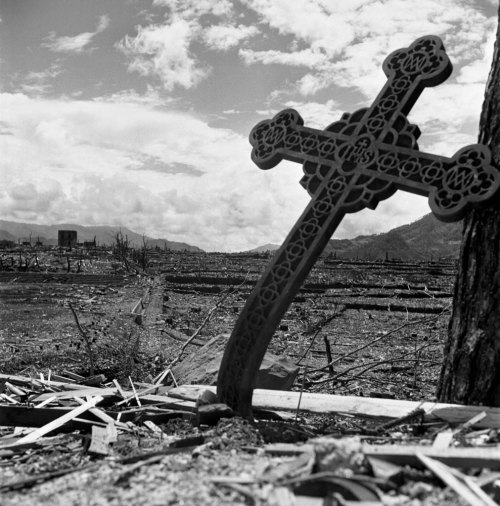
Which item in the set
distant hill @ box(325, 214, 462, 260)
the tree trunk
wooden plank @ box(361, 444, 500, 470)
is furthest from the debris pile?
distant hill @ box(325, 214, 462, 260)

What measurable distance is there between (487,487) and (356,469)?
55 centimetres

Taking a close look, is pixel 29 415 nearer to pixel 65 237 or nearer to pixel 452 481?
pixel 452 481

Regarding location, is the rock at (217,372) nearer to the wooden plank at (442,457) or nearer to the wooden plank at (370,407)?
the wooden plank at (370,407)

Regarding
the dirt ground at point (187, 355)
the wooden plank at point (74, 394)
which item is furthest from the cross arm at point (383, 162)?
the wooden plank at point (74, 394)

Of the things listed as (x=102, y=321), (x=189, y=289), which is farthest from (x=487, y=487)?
(x=189, y=289)

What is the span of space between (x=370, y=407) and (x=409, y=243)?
376 feet

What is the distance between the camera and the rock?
5.79m

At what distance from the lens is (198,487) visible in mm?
2430

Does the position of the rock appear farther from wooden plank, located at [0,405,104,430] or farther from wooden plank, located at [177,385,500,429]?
wooden plank, located at [0,405,104,430]

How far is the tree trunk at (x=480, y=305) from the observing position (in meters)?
3.80

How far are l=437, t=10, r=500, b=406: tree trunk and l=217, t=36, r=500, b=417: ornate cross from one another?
26 centimetres

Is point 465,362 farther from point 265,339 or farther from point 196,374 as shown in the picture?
point 196,374

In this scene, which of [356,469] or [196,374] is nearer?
[356,469]

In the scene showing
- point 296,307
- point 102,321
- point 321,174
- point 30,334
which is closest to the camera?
point 321,174
